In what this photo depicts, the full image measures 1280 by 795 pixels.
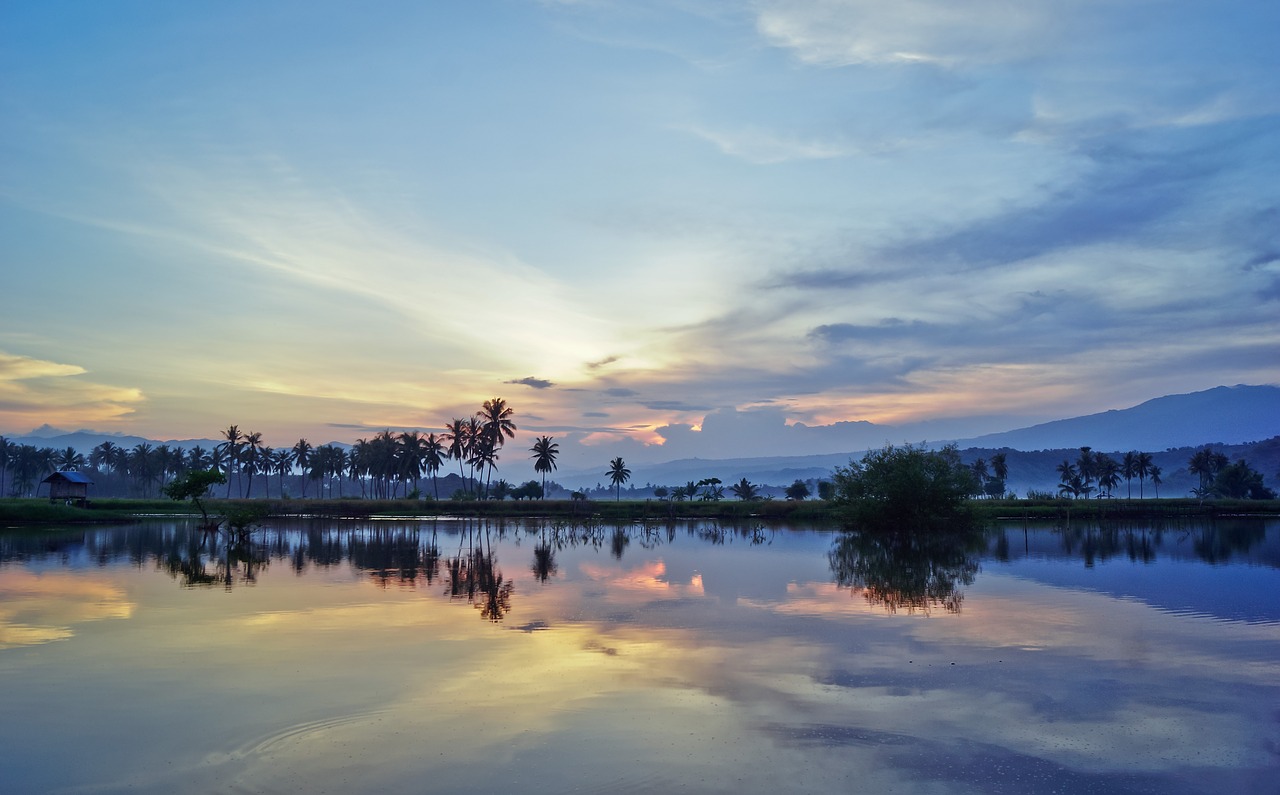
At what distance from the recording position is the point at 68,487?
311 feet

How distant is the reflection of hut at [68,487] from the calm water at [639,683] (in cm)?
6705

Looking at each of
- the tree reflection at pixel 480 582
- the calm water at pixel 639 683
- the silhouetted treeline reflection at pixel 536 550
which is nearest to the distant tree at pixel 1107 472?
the silhouetted treeline reflection at pixel 536 550

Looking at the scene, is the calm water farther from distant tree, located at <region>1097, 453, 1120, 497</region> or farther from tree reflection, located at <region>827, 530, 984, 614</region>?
distant tree, located at <region>1097, 453, 1120, 497</region>

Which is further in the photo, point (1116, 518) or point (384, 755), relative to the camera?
point (1116, 518)

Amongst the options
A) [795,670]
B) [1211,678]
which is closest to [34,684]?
[795,670]

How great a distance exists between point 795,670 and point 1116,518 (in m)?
95.1

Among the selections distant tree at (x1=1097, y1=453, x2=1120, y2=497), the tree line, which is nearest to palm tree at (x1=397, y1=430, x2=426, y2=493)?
the tree line

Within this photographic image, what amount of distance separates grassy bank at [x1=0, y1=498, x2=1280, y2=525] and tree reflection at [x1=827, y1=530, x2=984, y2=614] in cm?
2958

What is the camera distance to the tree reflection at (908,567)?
94.8 ft

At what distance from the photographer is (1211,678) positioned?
16859mm

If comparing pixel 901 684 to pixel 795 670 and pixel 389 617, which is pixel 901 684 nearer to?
pixel 795 670

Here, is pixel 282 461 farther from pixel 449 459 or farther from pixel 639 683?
pixel 639 683

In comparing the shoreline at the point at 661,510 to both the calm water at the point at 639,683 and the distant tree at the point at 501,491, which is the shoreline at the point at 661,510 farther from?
the calm water at the point at 639,683

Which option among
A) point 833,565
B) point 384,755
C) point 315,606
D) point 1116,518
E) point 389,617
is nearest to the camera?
point 384,755
